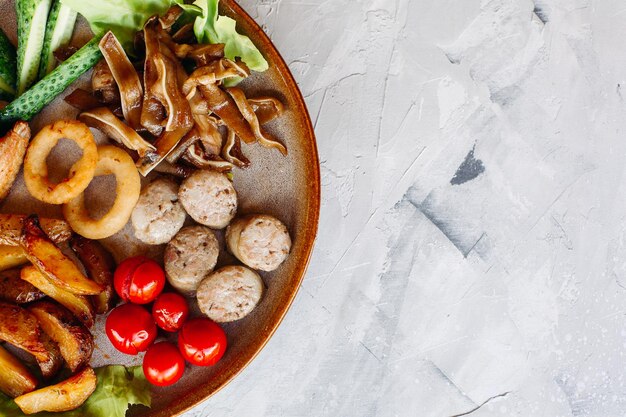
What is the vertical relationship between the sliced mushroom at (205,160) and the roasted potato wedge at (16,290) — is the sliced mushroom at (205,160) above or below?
above


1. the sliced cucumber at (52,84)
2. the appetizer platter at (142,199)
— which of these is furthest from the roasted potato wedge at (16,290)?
the sliced cucumber at (52,84)

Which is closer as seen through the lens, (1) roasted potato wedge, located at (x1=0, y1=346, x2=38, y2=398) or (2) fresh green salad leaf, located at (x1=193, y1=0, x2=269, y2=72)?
(2) fresh green salad leaf, located at (x1=193, y1=0, x2=269, y2=72)

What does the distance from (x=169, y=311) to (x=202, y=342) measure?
0.23 metres

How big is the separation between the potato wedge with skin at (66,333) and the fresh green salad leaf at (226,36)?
4.94 feet

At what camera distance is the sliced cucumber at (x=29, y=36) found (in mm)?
2576

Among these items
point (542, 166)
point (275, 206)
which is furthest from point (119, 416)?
point (542, 166)

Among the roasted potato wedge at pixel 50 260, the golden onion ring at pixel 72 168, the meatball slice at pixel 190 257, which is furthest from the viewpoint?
the meatball slice at pixel 190 257

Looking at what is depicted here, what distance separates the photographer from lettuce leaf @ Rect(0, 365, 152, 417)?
8.71 feet

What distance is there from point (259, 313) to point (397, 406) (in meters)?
1.02

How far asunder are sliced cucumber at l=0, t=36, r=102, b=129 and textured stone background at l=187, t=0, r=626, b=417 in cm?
89

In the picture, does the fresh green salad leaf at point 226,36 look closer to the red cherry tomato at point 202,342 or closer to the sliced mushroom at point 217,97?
the sliced mushroom at point 217,97

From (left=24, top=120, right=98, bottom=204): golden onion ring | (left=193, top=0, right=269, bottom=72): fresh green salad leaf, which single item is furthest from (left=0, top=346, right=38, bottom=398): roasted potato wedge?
(left=193, top=0, right=269, bottom=72): fresh green salad leaf

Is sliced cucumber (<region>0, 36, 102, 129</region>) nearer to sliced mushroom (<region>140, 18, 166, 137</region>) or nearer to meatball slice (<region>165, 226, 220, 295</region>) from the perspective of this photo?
sliced mushroom (<region>140, 18, 166, 137</region>)

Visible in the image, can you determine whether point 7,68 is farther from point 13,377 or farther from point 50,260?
point 13,377
